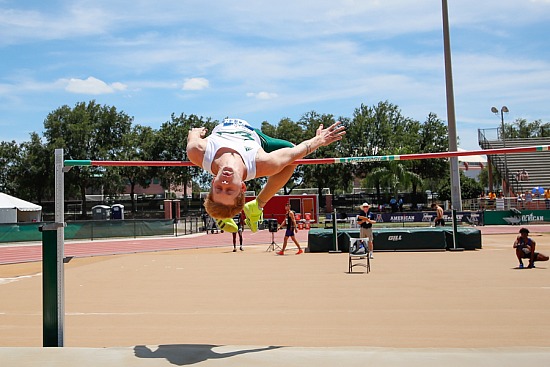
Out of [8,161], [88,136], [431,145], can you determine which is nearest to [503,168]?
[431,145]

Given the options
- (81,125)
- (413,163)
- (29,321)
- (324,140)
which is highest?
(81,125)

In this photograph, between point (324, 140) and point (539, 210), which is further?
point (539, 210)

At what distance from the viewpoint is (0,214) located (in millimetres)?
30141

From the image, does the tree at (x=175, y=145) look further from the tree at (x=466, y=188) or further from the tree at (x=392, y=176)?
the tree at (x=466, y=188)

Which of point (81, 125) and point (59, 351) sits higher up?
point (81, 125)

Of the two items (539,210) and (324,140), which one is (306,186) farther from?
(324,140)

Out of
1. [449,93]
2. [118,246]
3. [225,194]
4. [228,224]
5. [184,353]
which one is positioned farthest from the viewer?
[118,246]

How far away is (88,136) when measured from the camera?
46.7 m

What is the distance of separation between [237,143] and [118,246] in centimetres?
1871

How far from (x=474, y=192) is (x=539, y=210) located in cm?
3280

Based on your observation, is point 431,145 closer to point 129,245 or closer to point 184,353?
point 129,245

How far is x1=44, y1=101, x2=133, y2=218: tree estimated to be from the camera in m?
45.3

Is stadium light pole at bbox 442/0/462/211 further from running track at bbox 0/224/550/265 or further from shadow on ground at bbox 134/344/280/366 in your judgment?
shadow on ground at bbox 134/344/280/366

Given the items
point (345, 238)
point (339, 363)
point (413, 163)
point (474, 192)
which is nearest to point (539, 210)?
point (345, 238)
